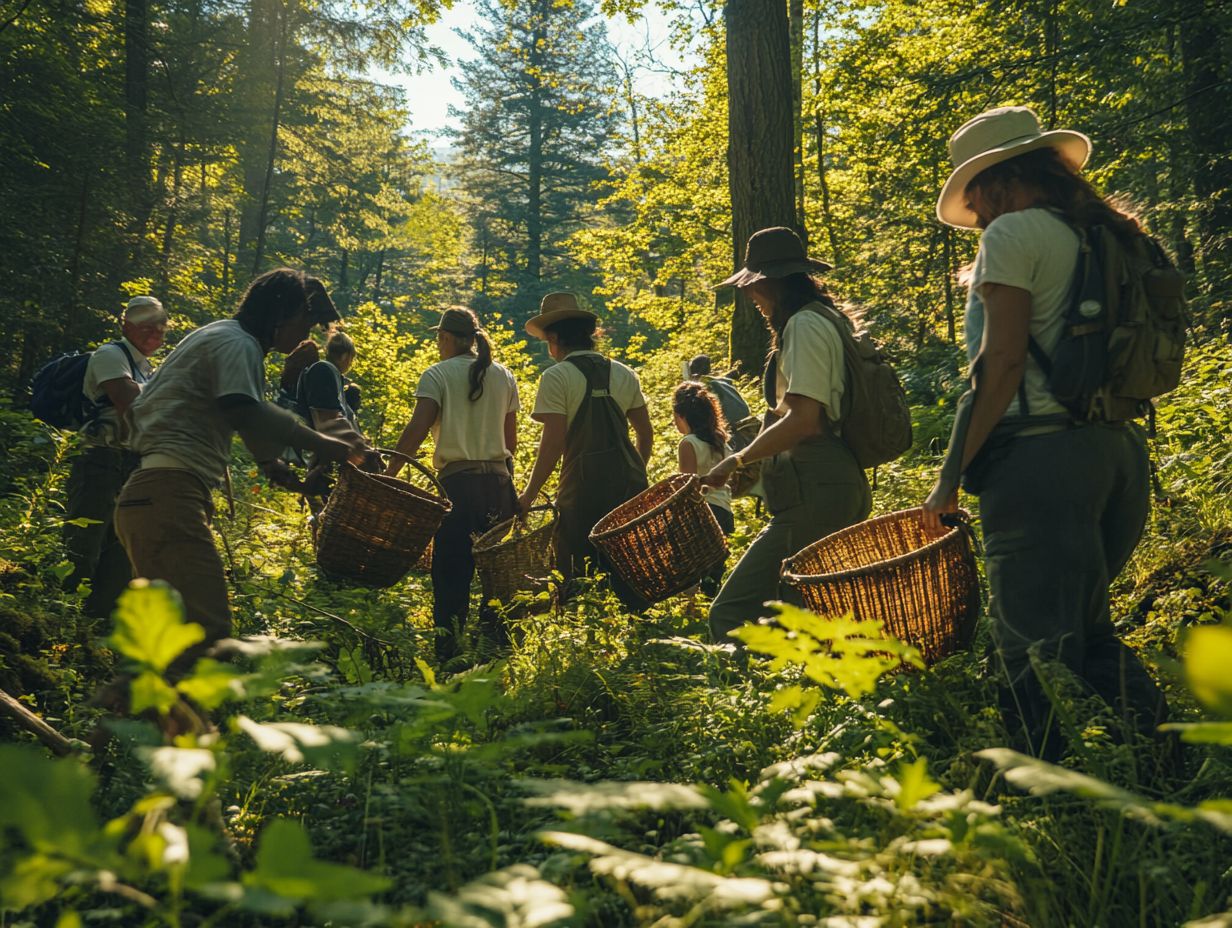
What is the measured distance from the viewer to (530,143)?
1618 inches

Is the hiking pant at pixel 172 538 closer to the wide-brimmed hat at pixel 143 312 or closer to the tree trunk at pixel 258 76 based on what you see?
the wide-brimmed hat at pixel 143 312

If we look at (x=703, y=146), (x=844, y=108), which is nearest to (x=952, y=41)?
(x=844, y=108)

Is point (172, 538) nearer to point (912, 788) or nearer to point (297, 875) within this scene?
point (297, 875)

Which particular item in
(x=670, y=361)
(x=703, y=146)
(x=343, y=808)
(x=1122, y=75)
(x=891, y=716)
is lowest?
(x=343, y=808)

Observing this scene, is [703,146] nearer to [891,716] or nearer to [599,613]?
[599,613]

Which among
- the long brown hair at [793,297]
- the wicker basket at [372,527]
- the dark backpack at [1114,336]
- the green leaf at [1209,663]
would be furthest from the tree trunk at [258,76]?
the green leaf at [1209,663]

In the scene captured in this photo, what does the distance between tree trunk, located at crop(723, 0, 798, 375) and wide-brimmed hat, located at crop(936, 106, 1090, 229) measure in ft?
17.9

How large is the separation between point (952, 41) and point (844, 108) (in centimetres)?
200

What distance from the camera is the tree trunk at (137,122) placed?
15031 millimetres

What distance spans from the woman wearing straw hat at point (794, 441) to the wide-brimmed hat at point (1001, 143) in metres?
0.87

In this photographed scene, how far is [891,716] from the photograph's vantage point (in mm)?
3234

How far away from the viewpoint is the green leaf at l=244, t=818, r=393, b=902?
104cm

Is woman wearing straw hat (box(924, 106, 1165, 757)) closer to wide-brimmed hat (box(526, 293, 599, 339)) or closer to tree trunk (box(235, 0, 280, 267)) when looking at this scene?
wide-brimmed hat (box(526, 293, 599, 339))

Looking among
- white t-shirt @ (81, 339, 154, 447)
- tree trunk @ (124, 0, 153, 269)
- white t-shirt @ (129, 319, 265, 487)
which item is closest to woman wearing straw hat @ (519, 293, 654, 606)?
white t-shirt @ (129, 319, 265, 487)
